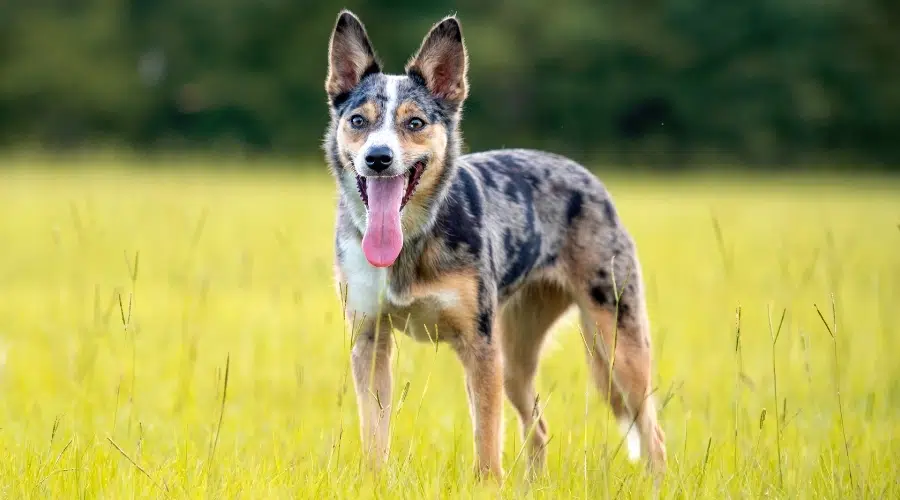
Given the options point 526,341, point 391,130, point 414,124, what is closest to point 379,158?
point 391,130

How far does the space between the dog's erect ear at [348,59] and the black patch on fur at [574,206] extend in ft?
3.87

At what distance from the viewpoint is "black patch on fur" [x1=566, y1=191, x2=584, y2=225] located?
5.63 meters

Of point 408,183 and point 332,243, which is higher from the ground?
point 408,183

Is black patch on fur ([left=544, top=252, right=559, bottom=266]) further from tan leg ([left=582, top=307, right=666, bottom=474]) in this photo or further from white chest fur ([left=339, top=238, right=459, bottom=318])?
white chest fur ([left=339, top=238, right=459, bottom=318])

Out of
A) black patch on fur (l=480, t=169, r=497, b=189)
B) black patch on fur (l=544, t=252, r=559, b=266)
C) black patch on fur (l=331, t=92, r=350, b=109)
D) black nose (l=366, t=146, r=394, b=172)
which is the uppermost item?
black patch on fur (l=331, t=92, r=350, b=109)

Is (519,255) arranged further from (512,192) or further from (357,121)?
(357,121)

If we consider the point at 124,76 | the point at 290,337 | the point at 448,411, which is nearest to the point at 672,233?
the point at 290,337

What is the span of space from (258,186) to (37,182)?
4.88 metres

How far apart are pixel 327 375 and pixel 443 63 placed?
2967 mm

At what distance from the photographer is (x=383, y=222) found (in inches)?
187

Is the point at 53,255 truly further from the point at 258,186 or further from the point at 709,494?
the point at 258,186

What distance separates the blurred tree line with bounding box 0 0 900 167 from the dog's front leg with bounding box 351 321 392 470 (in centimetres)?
3713

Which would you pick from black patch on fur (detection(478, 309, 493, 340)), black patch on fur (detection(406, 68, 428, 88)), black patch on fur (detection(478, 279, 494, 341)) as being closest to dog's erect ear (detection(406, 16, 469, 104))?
black patch on fur (detection(406, 68, 428, 88))

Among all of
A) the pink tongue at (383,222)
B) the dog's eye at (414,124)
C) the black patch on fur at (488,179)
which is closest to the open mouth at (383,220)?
the pink tongue at (383,222)
